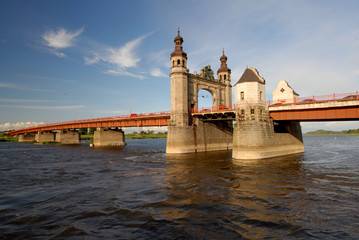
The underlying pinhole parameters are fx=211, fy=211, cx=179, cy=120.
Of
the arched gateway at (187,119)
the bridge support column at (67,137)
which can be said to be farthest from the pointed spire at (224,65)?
the bridge support column at (67,137)

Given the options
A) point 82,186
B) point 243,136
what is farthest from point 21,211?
point 243,136

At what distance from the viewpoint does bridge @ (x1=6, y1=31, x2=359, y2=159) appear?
30.0m

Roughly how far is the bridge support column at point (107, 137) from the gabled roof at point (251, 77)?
51.8 meters

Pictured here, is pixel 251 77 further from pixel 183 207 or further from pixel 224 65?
pixel 183 207

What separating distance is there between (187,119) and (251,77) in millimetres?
14845

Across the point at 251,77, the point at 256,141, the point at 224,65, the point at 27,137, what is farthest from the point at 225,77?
the point at 27,137

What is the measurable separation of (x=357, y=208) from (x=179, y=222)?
33.8 feet

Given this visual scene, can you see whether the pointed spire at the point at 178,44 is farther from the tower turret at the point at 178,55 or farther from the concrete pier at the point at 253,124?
the concrete pier at the point at 253,124

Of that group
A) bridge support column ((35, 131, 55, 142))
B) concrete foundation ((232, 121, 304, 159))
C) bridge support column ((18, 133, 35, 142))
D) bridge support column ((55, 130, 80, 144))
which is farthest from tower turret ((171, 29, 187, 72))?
bridge support column ((18, 133, 35, 142))

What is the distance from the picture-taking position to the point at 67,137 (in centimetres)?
8838

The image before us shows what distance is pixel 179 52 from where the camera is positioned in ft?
136

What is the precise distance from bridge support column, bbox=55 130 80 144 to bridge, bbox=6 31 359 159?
32594 millimetres

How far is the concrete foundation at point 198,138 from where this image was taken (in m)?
40.0

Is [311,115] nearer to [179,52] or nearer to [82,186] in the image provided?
[179,52]
